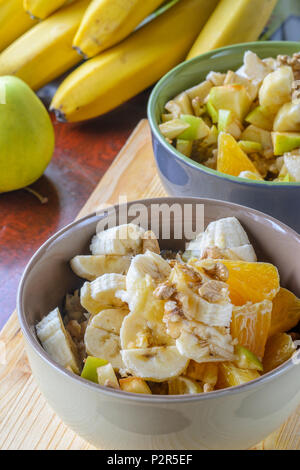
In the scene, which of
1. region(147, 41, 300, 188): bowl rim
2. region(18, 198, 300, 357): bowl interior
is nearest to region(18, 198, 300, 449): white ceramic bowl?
region(18, 198, 300, 357): bowl interior

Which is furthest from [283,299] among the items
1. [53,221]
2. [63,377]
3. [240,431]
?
[53,221]

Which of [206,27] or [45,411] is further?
[206,27]

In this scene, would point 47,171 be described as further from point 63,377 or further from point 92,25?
point 63,377

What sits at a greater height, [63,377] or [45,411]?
[63,377]

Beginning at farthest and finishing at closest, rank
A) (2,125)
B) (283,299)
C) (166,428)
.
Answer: (2,125) → (283,299) → (166,428)

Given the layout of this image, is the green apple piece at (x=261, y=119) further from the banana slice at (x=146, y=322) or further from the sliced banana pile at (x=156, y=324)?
the banana slice at (x=146, y=322)

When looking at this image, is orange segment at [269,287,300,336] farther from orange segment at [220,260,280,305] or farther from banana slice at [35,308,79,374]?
banana slice at [35,308,79,374]

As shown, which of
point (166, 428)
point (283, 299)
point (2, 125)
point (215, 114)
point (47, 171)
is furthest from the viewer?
point (47, 171)

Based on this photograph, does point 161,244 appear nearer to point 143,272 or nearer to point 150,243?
point 150,243
